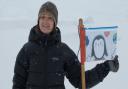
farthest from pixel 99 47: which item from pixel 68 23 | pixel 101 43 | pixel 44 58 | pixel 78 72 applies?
pixel 68 23

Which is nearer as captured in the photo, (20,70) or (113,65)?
(20,70)

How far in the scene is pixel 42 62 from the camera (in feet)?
11.8

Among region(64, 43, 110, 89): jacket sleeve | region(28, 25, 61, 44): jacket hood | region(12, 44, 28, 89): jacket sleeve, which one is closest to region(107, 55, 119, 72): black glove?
region(64, 43, 110, 89): jacket sleeve

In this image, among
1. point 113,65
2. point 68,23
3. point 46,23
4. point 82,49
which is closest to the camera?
point 46,23

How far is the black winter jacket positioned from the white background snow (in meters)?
3.04

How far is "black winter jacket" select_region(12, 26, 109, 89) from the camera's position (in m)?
3.57

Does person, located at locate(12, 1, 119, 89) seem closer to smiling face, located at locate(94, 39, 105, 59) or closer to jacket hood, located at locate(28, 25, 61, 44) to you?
jacket hood, located at locate(28, 25, 61, 44)

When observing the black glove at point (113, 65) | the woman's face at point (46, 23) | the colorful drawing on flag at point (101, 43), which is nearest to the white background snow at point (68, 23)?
the colorful drawing on flag at point (101, 43)

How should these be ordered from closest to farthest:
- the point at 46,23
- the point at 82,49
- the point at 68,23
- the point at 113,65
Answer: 1. the point at 46,23
2. the point at 113,65
3. the point at 82,49
4. the point at 68,23

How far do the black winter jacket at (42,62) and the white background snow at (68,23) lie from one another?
3042mm

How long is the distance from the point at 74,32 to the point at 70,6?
3.82 meters

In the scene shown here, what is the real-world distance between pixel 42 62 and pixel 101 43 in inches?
26.2

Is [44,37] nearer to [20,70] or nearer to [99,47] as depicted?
[20,70]

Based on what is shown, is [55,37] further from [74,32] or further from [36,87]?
[74,32]
